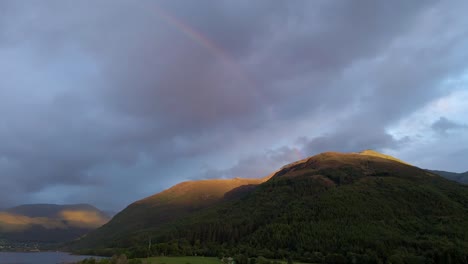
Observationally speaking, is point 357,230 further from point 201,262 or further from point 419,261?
point 201,262

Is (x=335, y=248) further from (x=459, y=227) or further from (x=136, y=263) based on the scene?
(x=136, y=263)

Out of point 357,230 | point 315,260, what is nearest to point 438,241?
point 357,230

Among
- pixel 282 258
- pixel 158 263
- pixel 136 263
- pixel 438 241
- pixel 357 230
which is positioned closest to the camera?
pixel 136 263

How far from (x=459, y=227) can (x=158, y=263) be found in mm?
143506

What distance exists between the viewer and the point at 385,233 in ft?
607

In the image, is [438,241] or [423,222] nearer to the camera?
[438,241]

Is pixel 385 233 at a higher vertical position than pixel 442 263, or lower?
higher

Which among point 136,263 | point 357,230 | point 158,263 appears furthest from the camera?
point 357,230

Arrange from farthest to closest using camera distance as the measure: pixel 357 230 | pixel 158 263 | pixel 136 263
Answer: pixel 357 230, pixel 158 263, pixel 136 263

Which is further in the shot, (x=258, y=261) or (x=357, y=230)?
(x=357, y=230)

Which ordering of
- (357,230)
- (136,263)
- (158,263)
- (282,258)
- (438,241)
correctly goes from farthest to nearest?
1. (357,230)
2. (282,258)
3. (438,241)
4. (158,263)
5. (136,263)

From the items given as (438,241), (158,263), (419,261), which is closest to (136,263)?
(158,263)

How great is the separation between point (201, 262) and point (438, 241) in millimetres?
105073

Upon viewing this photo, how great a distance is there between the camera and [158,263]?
155 m
